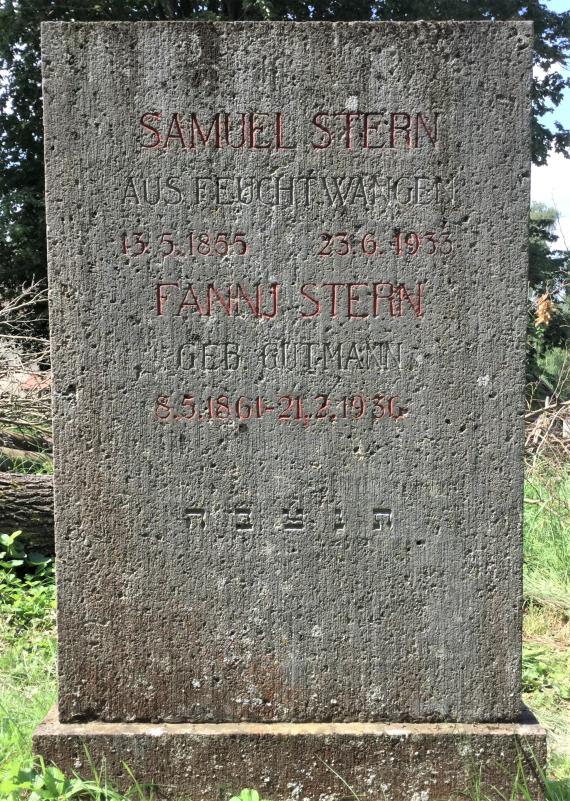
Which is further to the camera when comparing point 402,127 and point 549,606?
point 549,606

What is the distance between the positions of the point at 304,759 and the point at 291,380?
119 centimetres

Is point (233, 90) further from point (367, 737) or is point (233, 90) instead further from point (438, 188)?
point (367, 737)

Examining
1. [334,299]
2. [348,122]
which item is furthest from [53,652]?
[348,122]

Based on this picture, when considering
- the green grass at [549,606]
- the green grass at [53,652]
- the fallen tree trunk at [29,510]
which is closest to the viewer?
the green grass at [53,652]

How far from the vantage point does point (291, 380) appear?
240 cm

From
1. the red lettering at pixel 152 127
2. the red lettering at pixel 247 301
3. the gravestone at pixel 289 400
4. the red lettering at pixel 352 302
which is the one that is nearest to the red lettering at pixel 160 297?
the gravestone at pixel 289 400

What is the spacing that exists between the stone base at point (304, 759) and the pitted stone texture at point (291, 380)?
7 centimetres

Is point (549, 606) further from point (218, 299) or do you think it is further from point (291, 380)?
point (218, 299)

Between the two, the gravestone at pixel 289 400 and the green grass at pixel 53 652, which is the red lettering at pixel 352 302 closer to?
the gravestone at pixel 289 400

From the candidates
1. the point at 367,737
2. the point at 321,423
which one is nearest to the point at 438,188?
the point at 321,423

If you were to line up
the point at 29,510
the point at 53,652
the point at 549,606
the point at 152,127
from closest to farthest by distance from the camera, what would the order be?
1. the point at 152,127
2. the point at 53,652
3. the point at 549,606
4. the point at 29,510

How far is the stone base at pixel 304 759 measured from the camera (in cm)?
238

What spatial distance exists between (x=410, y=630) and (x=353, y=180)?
144cm

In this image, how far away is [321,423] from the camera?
2.41 metres
